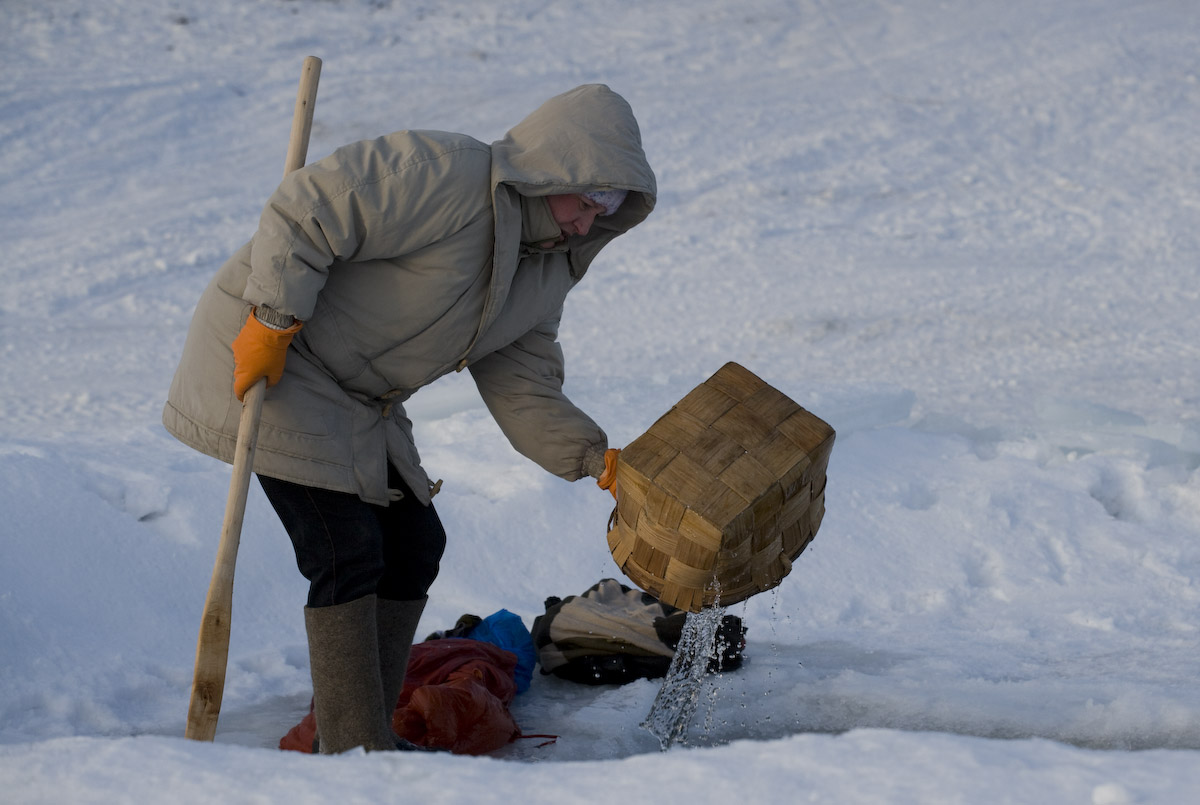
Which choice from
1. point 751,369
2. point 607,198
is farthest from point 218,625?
point 751,369

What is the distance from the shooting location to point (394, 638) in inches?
102

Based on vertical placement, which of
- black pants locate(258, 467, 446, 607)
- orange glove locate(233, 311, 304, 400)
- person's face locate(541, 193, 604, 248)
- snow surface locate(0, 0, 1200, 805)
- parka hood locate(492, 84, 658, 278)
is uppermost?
parka hood locate(492, 84, 658, 278)

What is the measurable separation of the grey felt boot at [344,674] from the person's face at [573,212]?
0.80 m

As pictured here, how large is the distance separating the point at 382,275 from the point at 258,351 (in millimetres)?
280

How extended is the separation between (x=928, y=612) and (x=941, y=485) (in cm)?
68

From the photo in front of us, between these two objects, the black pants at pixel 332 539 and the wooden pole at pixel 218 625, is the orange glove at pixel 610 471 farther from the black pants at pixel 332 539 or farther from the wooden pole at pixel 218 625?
the wooden pole at pixel 218 625

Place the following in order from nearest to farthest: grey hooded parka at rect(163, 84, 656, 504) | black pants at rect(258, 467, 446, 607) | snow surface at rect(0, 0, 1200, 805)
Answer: grey hooded parka at rect(163, 84, 656, 504), black pants at rect(258, 467, 446, 607), snow surface at rect(0, 0, 1200, 805)

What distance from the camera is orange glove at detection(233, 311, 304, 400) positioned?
Answer: 2.16 m

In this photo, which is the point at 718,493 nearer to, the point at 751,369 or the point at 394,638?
the point at 394,638

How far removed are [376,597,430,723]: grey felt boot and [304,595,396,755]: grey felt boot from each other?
22 cm

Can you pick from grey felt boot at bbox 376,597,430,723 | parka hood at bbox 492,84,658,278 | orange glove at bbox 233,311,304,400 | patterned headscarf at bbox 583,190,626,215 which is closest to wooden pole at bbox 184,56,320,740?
orange glove at bbox 233,311,304,400

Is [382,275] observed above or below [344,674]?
above

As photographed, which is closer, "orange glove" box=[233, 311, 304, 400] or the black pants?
"orange glove" box=[233, 311, 304, 400]

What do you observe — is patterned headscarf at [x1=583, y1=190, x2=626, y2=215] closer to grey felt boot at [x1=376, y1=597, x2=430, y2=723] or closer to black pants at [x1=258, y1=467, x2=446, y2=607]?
black pants at [x1=258, y1=467, x2=446, y2=607]
